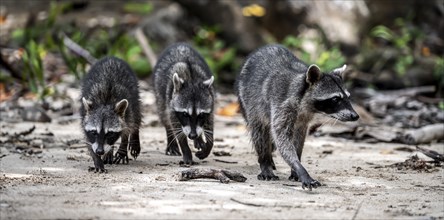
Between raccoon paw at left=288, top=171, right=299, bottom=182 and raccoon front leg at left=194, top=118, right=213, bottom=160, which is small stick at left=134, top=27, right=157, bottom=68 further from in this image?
raccoon paw at left=288, top=171, right=299, bottom=182

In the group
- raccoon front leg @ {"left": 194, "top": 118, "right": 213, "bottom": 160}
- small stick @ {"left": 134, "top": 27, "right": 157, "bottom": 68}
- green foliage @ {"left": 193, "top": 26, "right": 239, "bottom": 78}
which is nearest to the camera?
raccoon front leg @ {"left": 194, "top": 118, "right": 213, "bottom": 160}

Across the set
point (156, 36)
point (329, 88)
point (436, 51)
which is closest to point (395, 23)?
point (436, 51)

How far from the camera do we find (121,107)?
867cm

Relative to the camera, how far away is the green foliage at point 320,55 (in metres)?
13.6

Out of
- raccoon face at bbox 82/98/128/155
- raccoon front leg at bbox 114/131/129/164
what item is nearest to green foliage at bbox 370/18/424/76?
raccoon front leg at bbox 114/131/129/164

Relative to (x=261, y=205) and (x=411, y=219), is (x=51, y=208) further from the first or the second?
(x=411, y=219)

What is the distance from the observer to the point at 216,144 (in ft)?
34.4

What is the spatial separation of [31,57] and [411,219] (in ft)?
28.3

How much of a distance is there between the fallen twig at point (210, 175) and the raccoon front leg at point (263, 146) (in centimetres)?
62

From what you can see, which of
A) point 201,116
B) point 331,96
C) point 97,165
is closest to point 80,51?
point 201,116

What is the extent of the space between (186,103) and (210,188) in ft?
7.71

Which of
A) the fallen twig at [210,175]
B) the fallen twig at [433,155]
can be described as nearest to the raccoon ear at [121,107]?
the fallen twig at [210,175]

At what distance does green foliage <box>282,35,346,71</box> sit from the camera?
1359 cm

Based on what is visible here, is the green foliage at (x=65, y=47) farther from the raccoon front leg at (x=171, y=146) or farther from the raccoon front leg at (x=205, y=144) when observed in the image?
the raccoon front leg at (x=205, y=144)
